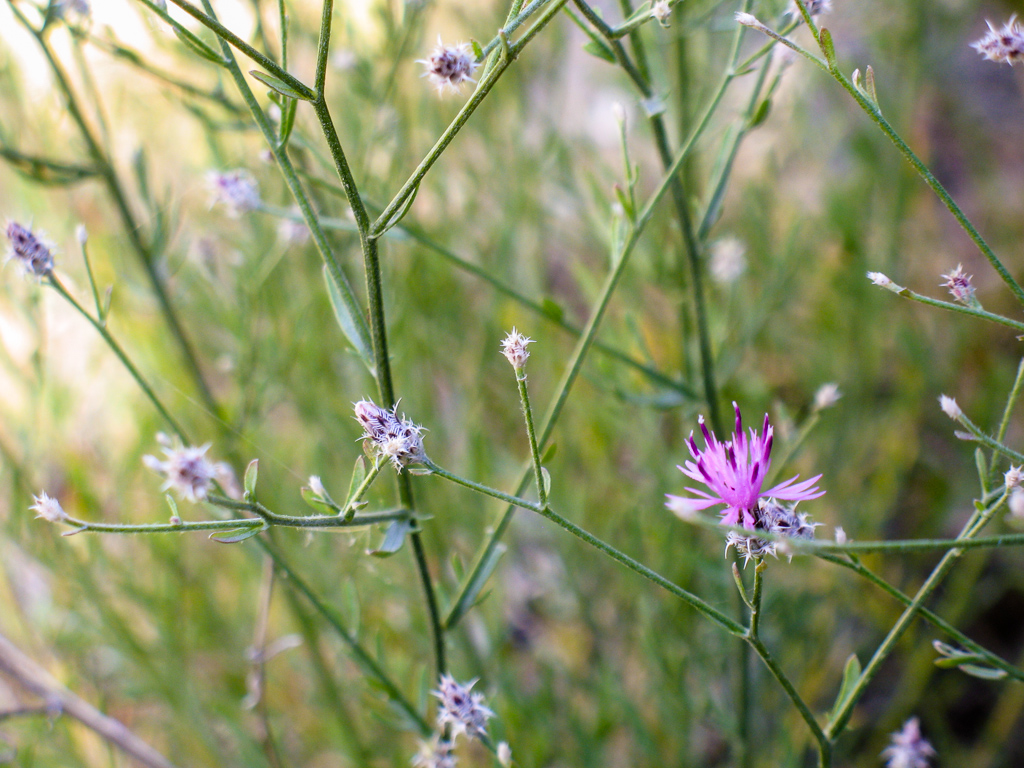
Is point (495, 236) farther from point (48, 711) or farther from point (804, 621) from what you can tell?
point (48, 711)

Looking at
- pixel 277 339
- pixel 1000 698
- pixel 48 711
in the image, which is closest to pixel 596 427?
pixel 277 339

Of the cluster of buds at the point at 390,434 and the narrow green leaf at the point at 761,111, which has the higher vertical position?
the narrow green leaf at the point at 761,111

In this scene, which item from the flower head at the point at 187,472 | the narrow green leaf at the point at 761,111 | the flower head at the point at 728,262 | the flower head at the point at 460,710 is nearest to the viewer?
the flower head at the point at 187,472

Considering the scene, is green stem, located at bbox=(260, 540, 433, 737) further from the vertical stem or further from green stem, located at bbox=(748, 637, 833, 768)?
green stem, located at bbox=(748, 637, 833, 768)

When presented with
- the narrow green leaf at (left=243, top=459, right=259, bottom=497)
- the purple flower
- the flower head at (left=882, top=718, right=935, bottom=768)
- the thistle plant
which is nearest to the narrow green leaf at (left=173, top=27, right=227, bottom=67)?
the thistle plant

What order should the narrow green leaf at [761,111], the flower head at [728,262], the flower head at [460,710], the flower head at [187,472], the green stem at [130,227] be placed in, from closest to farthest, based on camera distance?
the flower head at [187,472] → the flower head at [460,710] → the narrow green leaf at [761,111] → the green stem at [130,227] → the flower head at [728,262]

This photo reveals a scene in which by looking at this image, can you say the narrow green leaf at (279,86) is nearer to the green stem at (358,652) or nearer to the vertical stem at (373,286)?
the vertical stem at (373,286)

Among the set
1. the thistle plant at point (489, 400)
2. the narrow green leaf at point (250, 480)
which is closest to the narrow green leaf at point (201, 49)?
the thistle plant at point (489, 400)

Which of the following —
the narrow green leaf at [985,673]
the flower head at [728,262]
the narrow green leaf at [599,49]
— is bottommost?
the narrow green leaf at [985,673]

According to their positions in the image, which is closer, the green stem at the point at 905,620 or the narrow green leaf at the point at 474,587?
the green stem at the point at 905,620
